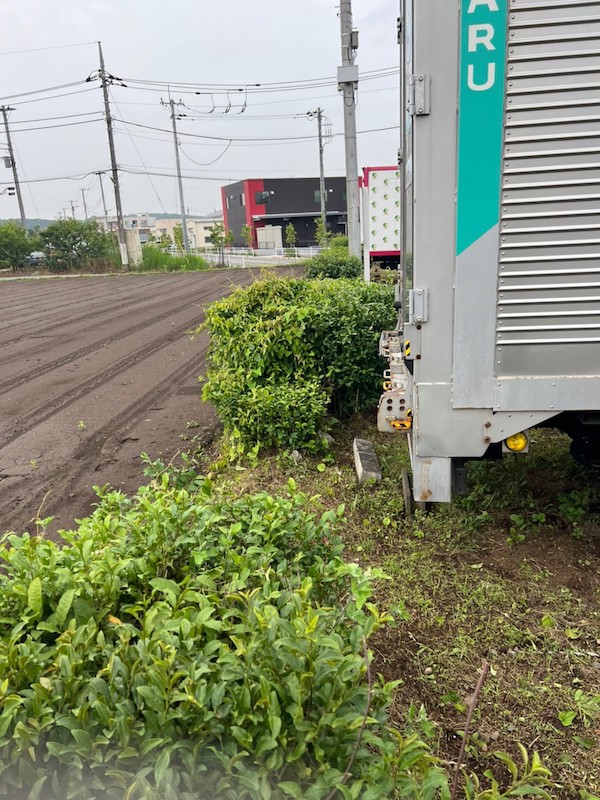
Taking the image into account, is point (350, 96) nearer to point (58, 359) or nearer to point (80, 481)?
point (58, 359)

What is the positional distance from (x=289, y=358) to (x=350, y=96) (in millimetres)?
9443

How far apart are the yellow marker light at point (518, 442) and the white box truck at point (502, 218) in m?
0.14

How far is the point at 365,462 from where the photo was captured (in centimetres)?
504

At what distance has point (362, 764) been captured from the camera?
165 cm

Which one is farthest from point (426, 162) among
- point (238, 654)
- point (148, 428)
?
point (148, 428)

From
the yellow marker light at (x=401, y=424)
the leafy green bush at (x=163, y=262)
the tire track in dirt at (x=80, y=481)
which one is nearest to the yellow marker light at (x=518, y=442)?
the yellow marker light at (x=401, y=424)

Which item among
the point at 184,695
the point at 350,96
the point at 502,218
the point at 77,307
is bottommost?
the point at 77,307

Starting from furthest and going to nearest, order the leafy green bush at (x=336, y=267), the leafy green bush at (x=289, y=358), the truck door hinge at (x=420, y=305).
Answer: the leafy green bush at (x=336, y=267), the leafy green bush at (x=289, y=358), the truck door hinge at (x=420, y=305)

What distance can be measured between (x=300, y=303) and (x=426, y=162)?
2918mm

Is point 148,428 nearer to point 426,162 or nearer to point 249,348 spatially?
point 249,348

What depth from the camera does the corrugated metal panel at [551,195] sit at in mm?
2902

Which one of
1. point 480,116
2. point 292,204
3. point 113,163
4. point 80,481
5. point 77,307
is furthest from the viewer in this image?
point 292,204

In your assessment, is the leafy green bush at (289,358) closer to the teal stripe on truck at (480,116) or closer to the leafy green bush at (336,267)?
the teal stripe on truck at (480,116)

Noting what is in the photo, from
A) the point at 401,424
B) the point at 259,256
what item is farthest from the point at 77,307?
the point at 259,256
